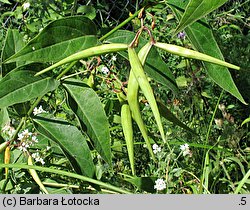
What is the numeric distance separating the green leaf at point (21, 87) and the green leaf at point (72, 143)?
0.37ft

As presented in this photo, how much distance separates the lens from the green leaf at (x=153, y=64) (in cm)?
120

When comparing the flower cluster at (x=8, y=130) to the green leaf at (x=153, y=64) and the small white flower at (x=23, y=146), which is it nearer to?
the small white flower at (x=23, y=146)

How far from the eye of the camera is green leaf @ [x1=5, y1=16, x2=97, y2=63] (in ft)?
3.12

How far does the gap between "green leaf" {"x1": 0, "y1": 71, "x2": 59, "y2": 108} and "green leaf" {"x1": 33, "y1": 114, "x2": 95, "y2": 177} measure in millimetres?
114

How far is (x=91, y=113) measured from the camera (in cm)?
117

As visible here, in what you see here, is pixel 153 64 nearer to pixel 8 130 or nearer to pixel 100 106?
pixel 100 106

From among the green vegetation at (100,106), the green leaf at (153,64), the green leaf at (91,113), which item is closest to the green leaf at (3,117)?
the green vegetation at (100,106)

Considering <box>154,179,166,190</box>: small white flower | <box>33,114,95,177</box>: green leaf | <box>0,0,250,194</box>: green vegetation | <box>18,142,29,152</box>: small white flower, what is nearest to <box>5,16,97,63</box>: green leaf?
<box>0,0,250,194</box>: green vegetation

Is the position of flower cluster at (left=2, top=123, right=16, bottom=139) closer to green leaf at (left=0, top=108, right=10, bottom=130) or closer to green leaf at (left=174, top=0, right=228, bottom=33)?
green leaf at (left=0, top=108, right=10, bottom=130)

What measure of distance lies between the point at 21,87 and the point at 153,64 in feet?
0.99

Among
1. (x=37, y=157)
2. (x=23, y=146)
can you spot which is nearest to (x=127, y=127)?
(x=23, y=146)

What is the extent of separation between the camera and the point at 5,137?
143 centimetres
